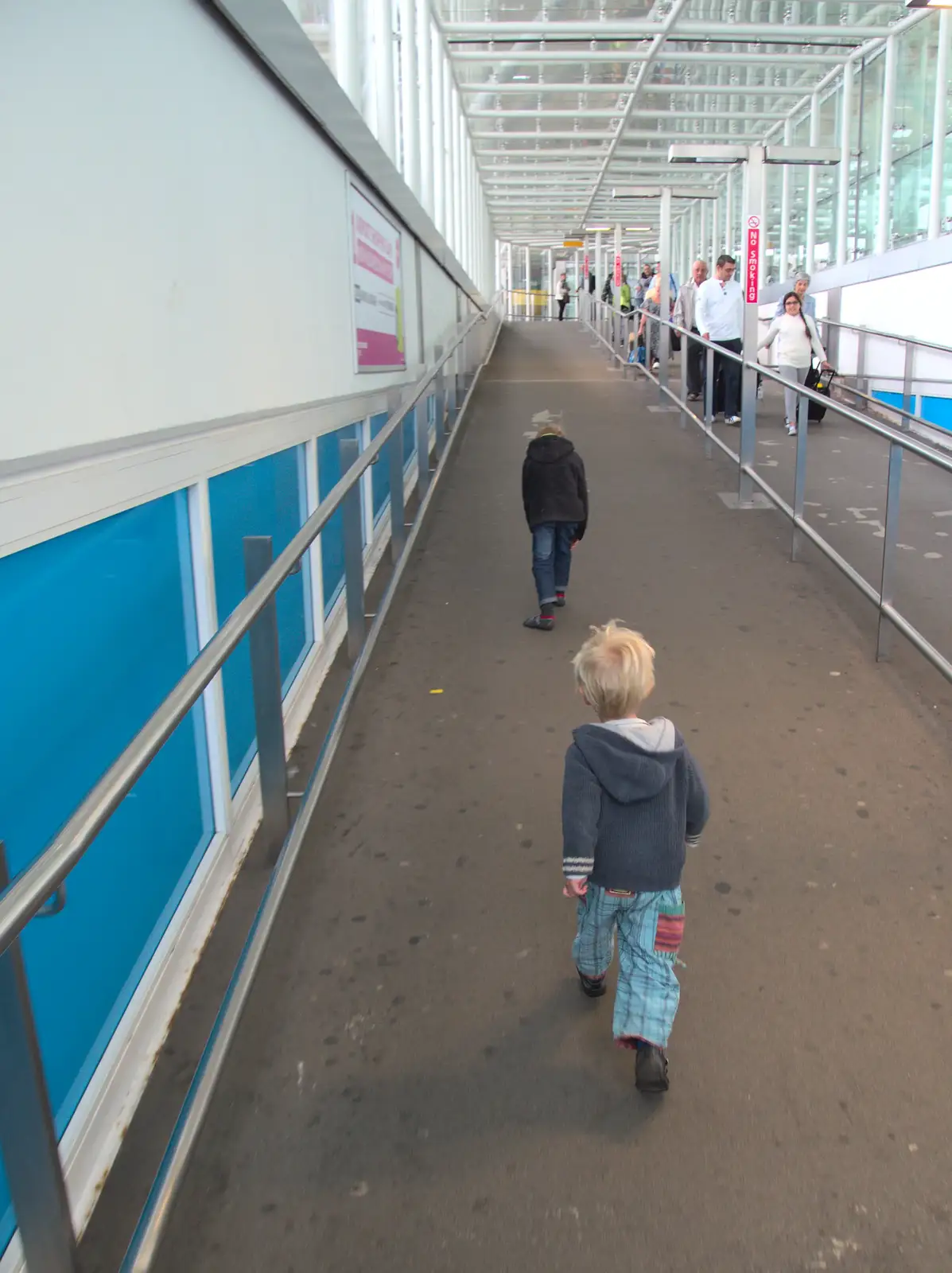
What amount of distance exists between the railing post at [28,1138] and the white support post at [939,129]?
42.4 feet

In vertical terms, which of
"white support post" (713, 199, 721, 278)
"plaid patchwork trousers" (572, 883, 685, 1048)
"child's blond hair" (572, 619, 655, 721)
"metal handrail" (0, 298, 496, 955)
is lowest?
"plaid patchwork trousers" (572, 883, 685, 1048)

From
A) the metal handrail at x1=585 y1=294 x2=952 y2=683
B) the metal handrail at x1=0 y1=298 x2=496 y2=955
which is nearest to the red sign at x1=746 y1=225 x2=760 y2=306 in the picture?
the metal handrail at x1=585 y1=294 x2=952 y2=683

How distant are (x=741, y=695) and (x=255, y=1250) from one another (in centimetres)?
276

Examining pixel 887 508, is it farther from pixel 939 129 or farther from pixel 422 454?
pixel 939 129

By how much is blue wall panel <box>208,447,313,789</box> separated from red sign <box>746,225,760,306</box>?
433 centimetres

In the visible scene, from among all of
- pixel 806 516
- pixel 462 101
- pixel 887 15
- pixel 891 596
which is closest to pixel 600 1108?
pixel 891 596

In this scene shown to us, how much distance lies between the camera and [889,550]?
4184 millimetres

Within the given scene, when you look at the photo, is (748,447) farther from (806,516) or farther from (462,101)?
(462,101)

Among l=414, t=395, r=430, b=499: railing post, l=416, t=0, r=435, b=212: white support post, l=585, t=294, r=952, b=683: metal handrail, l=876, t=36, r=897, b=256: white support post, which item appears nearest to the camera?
l=585, t=294, r=952, b=683: metal handrail

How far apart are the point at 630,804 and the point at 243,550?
4.00 ft

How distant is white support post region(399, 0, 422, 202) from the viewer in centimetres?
935

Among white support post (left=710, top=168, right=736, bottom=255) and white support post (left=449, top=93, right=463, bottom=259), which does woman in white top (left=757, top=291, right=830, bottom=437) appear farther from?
white support post (left=710, top=168, right=736, bottom=255)

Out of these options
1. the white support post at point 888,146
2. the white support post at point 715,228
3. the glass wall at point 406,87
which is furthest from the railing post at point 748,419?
the white support post at point 715,228

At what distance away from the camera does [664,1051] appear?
2256mm
